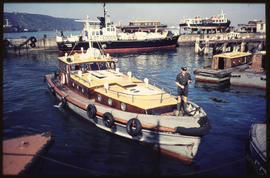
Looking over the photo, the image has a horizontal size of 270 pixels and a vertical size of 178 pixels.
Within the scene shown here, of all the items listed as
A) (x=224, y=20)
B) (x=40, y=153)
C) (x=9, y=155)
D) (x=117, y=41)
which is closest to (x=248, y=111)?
(x=40, y=153)

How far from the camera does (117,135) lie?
11.5 metres

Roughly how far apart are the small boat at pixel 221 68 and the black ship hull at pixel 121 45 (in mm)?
32238

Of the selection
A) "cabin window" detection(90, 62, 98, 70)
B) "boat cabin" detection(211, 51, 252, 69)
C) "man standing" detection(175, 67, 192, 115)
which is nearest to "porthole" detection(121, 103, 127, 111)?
"man standing" detection(175, 67, 192, 115)

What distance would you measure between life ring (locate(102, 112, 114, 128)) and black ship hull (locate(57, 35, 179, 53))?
4163 cm

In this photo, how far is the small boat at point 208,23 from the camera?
83.9m

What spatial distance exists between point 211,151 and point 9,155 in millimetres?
10255

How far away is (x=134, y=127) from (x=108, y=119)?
6.08 feet

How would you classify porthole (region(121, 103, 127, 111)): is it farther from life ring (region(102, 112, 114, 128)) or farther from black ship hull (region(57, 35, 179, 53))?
black ship hull (region(57, 35, 179, 53))

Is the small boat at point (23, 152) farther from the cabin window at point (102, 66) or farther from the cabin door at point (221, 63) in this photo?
the cabin door at point (221, 63)

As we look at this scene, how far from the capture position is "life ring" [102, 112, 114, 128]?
35.4 ft

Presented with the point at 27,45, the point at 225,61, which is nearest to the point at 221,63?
the point at 225,61

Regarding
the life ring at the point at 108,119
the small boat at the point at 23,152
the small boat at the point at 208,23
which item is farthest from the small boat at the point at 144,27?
the small boat at the point at 23,152

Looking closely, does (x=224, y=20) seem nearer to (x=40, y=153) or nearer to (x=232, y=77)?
(x=232, y=77)

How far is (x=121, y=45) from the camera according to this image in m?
53.8
